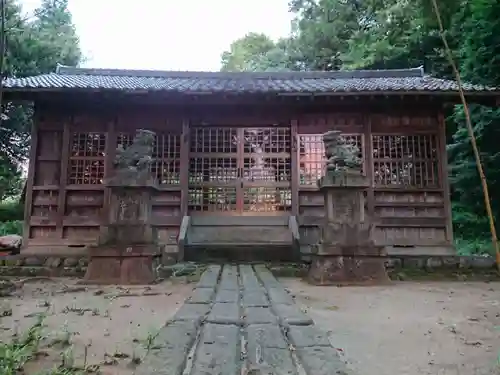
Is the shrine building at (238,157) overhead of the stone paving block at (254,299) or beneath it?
overhead

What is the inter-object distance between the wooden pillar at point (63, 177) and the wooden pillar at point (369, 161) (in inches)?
273

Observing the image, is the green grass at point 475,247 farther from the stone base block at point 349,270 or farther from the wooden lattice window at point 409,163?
the stone base block at point 349,270

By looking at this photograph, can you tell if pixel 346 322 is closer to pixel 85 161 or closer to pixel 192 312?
pixel 192 312

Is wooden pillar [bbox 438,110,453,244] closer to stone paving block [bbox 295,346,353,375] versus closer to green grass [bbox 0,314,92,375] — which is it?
stone paving block [bbox 295,346,353,375]

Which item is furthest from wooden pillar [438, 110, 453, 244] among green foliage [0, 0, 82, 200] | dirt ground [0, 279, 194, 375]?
green foliage [0, 0, 82, 200]

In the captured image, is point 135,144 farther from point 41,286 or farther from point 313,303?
point 313,303

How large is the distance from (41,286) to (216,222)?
4.12 m

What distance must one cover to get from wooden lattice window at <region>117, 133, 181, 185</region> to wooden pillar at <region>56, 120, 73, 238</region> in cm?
116

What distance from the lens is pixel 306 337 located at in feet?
8.20

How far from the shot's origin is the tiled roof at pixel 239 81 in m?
9.02

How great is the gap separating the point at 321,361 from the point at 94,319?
101 inches

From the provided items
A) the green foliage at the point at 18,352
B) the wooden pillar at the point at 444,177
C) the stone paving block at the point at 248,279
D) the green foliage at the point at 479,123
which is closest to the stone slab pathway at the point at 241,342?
the green foliage at the point at 18,352

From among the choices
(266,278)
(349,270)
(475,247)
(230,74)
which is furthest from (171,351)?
(475,247)

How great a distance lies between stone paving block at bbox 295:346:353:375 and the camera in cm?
190
